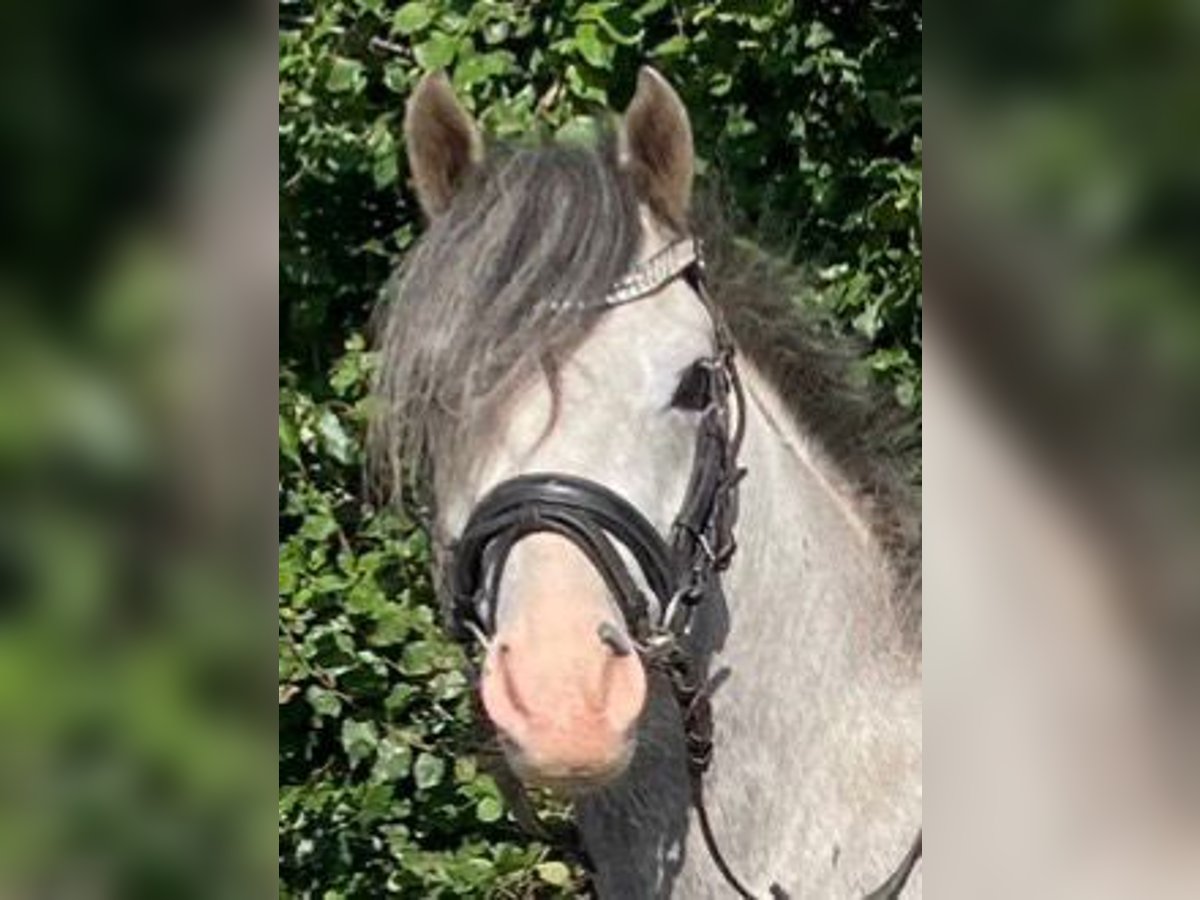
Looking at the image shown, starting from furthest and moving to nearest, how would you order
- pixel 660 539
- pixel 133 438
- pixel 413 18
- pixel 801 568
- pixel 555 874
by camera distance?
pixel 555 874, pixel 413 18, pixel 801 568, pixel 660 539, pixel 133 438

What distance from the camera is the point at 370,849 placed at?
318 centimetres

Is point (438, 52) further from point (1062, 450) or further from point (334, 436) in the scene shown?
point (1062, 450)

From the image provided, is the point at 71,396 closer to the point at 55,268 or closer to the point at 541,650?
the point at 55,268

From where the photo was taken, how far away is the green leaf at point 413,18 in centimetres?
305

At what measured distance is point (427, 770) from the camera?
122 inches

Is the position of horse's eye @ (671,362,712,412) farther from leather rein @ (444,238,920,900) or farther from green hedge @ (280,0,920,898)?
green hedge @ (280,0,920,898)

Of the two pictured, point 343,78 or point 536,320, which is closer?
point 536,320

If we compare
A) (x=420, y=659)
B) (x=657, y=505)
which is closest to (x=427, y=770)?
(x=420, y=659)

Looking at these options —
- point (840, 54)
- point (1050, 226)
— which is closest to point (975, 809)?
point (1050, 226)

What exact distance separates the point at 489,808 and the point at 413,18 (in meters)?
1.19

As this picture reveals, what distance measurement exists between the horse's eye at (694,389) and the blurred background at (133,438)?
3.78 ft

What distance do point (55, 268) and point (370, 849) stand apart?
2.65m

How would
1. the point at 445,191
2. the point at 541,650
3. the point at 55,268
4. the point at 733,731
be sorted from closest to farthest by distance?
the point at 55,268 < the point at 541,650 < the point at 733,731 < the point at 445,191

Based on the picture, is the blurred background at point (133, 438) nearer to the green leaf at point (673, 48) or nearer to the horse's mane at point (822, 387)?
the horse's mane at point (822, 387)
